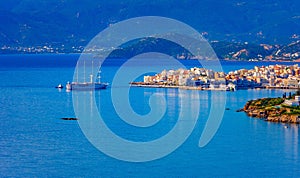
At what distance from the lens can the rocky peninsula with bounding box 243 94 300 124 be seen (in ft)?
67.7

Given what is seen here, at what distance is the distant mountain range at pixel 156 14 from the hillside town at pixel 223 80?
56583mm

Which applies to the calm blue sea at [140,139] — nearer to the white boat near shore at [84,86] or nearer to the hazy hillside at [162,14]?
the white boat near shore at [84,86]

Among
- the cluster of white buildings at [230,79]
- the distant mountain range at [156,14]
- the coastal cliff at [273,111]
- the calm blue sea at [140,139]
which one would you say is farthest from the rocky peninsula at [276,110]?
the distant mountain range at [156,14]

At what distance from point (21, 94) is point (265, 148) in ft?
45.7

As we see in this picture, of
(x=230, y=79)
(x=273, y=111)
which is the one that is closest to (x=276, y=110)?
(x=273, y=111)

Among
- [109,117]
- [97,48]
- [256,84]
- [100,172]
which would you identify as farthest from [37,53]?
[100,172]

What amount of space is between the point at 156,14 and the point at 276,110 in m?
88.2

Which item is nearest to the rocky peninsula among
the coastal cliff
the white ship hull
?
the coastal cliff

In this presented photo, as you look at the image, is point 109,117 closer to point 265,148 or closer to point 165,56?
point 265,148

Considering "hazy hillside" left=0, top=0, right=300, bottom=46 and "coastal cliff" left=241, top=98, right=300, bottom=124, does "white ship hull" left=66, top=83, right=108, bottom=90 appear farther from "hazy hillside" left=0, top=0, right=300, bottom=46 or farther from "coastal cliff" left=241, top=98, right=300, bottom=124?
"hazy hillside" left=0, top=0, right=300, bottom=46

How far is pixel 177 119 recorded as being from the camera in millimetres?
20875

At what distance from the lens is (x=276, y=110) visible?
851 inches

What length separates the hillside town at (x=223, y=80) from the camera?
1332 inches

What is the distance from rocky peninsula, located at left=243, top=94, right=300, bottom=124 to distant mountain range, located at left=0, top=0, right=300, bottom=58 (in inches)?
2767
